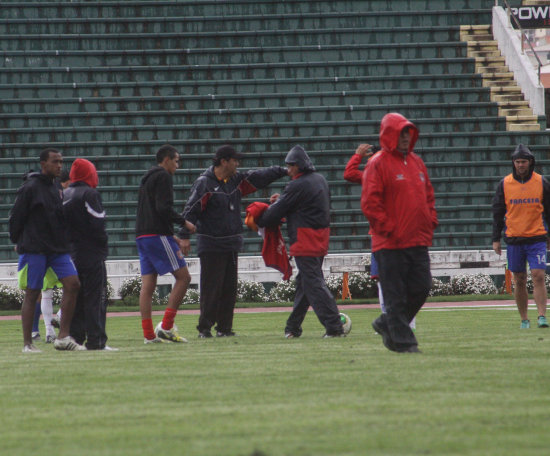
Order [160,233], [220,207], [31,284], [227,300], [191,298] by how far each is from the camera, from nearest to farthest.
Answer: [31,284]
[160,233]
[220,207]
[227,300]
[191,298]

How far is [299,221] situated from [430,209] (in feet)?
8.82

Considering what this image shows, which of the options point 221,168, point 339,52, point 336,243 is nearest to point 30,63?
point 339,52

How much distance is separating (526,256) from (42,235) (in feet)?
17.7

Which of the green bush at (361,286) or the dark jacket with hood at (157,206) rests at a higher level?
the dark jacket with hood at (157,206)

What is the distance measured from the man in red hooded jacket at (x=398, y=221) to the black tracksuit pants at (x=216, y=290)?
3673 millimetres

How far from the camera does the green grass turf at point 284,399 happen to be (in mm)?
4855

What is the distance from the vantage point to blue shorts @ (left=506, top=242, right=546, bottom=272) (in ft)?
40.8

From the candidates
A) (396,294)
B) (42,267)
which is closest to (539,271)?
(396,294)

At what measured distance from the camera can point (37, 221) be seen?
10.4 metres

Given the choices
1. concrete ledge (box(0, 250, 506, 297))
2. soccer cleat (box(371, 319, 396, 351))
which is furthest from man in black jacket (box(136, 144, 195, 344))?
concrete ledge (box(0, 250, 506, 297))

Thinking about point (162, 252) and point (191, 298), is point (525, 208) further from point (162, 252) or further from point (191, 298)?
point (191, 298)

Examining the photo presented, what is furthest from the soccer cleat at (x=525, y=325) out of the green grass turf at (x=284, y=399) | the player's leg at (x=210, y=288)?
the player's leg at (x=210, y=288)

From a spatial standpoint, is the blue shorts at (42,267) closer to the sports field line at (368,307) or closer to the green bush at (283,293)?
the sports field line at (368,307)

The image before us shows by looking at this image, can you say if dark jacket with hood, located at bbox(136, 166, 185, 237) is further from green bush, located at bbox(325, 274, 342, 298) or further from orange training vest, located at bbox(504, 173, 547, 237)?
green bush, located at bbox(325, 274, 342, 298)
